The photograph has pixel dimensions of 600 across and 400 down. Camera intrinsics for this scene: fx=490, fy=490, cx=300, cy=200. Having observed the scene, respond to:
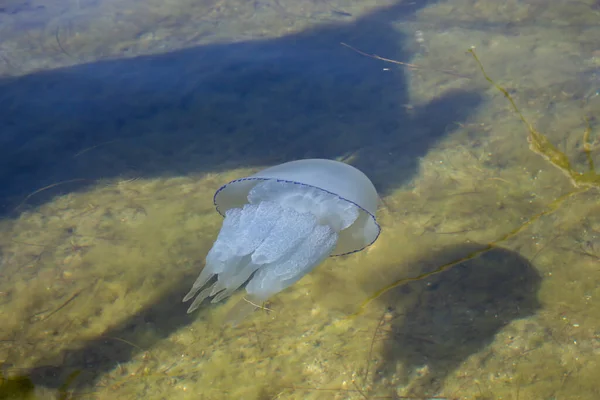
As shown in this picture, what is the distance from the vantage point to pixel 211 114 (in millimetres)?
4738

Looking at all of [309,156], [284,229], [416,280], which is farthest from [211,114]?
[416,280]

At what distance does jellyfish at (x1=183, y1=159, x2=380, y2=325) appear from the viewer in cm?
286

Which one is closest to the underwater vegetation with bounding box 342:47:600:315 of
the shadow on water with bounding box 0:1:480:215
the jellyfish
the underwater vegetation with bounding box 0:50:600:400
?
the underwater vegetation with bounding box 0:50:600:400

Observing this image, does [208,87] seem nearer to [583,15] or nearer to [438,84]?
[438,84]

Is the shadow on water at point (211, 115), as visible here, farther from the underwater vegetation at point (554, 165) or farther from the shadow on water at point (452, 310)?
the shadow on water at point (452, 310)

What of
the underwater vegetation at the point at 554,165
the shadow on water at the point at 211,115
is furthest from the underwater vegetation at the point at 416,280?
the shadow on water at the point at 211,115

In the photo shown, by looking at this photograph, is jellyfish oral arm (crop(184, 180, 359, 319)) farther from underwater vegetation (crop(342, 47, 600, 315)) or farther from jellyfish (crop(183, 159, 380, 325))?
underwater vegetation (crop(342, 47, 600, 315))

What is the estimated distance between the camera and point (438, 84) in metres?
5.01

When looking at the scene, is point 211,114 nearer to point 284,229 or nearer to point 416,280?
point 284,229

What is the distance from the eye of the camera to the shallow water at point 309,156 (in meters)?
2.71

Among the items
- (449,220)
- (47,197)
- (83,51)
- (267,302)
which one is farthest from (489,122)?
(83,51)

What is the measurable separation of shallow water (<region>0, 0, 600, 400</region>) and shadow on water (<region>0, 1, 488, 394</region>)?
2 cm

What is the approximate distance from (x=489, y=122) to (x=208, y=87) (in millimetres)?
2762

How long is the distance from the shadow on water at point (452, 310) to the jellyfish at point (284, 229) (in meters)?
0.49
